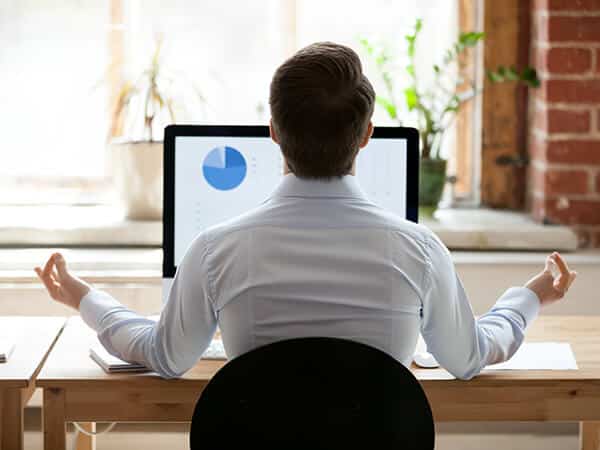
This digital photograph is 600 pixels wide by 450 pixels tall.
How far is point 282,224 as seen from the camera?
173 cm

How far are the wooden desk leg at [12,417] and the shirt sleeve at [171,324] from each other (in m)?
0.22

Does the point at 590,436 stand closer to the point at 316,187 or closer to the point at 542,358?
the point at 542,358

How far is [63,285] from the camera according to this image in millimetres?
2059

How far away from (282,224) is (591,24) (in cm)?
190

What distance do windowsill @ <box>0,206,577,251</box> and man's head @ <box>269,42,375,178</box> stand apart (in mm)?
1701

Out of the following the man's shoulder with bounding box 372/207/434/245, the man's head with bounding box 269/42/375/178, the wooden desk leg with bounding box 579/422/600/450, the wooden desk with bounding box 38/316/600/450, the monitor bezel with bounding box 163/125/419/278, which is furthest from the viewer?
the wooden desk leg with bounding box 579/422/600/450

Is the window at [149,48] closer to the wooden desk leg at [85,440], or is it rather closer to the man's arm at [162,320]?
the wooden desk leg at [85,440]

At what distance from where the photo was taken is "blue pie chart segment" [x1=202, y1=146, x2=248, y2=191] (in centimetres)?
228

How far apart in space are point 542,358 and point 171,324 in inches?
29.3

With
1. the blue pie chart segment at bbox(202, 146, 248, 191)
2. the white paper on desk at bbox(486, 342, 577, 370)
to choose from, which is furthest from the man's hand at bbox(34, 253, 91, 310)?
the white paper on desk at bbox(486, 342, 577, 370)

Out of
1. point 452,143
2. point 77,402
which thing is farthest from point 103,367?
point 452,143

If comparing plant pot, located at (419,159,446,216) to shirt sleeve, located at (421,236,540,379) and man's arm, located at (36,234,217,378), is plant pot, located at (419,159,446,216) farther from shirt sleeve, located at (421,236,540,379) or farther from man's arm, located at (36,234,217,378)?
man's arm, located at (36,234,217,378)

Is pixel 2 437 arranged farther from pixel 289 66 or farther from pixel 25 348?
pixel 289 66

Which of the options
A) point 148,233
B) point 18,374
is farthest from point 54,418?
point 148,233
